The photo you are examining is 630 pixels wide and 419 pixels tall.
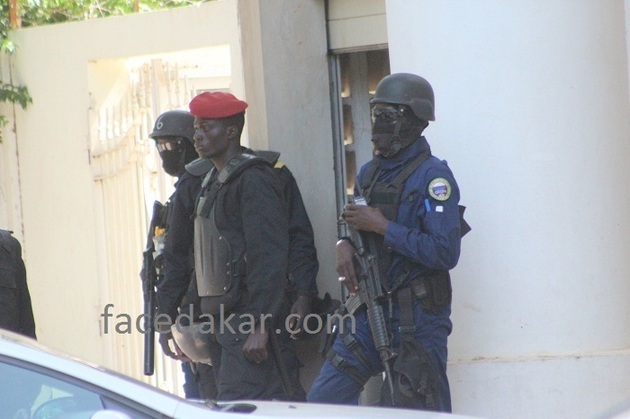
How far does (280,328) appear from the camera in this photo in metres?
5.54

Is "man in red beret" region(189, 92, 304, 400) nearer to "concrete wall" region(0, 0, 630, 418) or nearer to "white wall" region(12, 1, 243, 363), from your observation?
"concrete wall" region(0, 0, 630, 418)

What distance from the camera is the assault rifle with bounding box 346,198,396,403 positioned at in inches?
185

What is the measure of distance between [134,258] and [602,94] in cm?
462

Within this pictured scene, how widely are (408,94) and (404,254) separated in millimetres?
682

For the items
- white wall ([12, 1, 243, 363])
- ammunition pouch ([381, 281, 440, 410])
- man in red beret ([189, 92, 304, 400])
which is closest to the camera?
ammunition pouch ([381, 281, 440, 410])

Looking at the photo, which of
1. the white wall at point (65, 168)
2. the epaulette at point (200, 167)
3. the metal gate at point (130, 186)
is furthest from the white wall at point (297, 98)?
the white wall at point (65, 168)

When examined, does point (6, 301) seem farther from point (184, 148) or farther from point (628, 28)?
point (628, 28)

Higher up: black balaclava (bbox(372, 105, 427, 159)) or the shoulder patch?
black balaclava (bbox(372, 105, 427, 159))

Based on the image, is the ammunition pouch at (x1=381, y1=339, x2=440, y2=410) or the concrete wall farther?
the concrete wall

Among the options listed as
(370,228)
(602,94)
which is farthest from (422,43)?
(370,228)

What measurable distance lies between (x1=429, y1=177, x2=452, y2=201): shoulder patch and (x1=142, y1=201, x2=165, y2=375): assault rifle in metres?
1.92

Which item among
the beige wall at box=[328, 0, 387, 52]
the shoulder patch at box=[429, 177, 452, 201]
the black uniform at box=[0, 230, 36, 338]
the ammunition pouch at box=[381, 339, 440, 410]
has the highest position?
the beige wall at box=[328, 0, 387, 52]

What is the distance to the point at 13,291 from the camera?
6152 mm

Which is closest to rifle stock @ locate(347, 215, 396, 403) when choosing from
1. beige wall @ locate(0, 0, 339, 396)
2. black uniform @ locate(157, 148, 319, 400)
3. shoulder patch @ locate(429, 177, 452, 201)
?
shoulder patch @ locate(429, 177, 452, 201)
